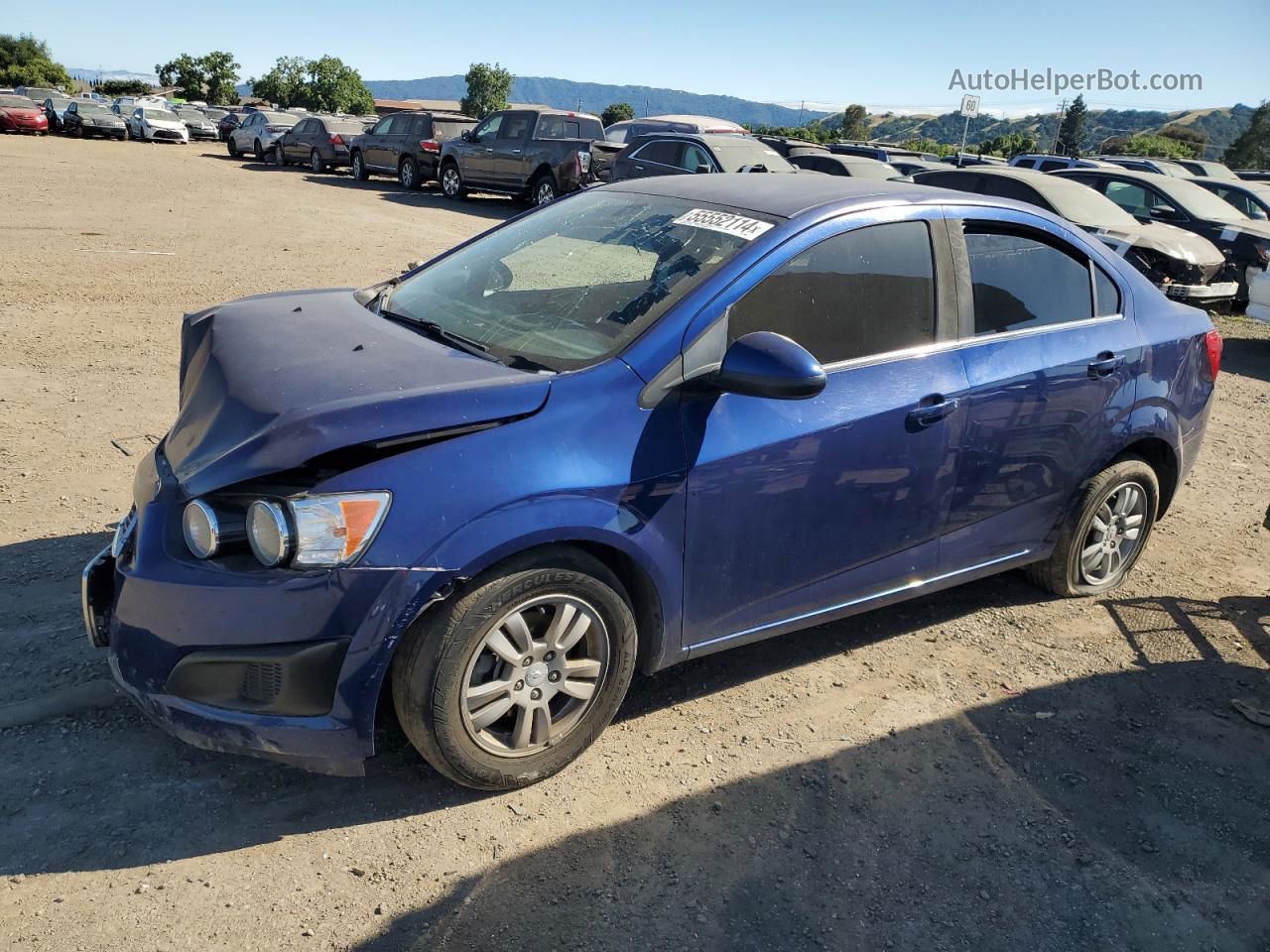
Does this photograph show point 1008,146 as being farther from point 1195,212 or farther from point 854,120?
point 1195,212

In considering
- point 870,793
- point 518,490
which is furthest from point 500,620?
point 870,793

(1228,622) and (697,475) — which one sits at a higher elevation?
(697,475)

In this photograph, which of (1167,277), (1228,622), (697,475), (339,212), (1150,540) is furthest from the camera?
(339,212)

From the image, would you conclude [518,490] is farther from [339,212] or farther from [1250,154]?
[1250,154]

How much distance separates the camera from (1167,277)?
38.7 ft

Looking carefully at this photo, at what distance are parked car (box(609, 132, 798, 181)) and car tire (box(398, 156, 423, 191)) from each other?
7503 millimetres

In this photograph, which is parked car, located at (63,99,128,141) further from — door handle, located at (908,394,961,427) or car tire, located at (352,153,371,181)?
door handle, located at (908,394,961,427)

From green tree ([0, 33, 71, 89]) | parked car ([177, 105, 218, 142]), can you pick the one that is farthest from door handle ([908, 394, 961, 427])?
green tree ([0, 33, 71, 89])

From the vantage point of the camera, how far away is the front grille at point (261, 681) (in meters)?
2.64

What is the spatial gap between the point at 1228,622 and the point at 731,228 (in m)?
3.01

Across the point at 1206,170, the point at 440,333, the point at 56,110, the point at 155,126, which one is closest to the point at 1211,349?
the point at 440,333

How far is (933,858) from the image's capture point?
2.94 meters

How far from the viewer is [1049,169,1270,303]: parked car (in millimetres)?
12945

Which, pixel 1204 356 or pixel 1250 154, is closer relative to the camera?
pixel 1204 356
